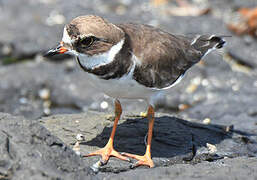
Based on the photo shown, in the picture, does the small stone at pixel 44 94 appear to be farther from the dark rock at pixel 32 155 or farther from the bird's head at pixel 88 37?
the dark rock at pixel 32 155

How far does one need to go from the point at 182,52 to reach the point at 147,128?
1.10 m

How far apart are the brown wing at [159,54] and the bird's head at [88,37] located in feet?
1.45

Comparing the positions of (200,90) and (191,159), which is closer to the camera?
(191,159)

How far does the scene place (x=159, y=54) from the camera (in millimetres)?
5828

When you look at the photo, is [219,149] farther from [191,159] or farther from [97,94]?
[97,94]

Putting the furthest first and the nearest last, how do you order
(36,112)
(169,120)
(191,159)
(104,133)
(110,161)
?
(36,112), (169,120), (104,133), (191,159), (110,161)

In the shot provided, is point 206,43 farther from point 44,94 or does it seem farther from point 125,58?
point 44,94

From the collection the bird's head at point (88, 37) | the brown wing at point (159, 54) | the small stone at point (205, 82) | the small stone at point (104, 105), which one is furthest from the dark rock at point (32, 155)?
the small stone at point (205, 82)

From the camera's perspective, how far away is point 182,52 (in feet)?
20.7

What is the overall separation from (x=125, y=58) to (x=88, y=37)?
0.50 meters

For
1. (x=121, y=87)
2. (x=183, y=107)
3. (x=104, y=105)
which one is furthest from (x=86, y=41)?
(x=183, y=107)

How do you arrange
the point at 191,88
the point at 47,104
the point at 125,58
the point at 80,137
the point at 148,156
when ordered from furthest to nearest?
1. the point at 191,88
2. the point at 47,104
3. the point at 80,137
4. the point at 148,156
5. the point at 125,58

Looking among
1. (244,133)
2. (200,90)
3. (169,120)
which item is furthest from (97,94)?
(244,133)

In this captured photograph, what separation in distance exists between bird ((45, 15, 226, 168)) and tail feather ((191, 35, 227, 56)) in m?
0.34
